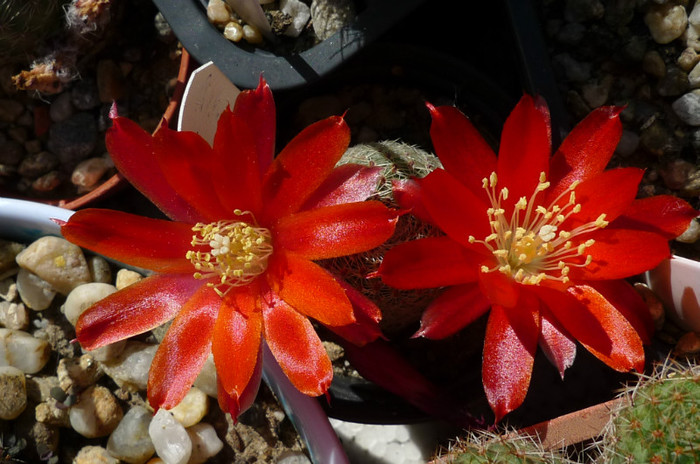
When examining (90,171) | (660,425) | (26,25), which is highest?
(26,25)

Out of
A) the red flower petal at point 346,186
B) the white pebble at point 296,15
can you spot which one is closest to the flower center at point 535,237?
the red flower petal at point 346,186

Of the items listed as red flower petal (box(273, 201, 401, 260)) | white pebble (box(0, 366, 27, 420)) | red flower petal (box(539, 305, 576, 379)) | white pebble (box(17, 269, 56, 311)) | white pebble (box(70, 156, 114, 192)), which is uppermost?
white pebble (box(70, 156, 114, 192))

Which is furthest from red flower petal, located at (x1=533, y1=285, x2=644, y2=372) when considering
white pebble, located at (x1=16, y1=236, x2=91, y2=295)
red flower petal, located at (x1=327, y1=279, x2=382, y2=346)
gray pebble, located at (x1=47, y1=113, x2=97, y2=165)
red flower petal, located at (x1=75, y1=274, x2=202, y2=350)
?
gray pebble, located at (x1=47, y1=113, x2=97, y2=165)

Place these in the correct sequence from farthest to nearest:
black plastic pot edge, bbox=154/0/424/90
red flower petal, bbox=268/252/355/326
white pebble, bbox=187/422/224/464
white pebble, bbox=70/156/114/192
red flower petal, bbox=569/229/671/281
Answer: white pebble, bbox=70/156/114/192
white pebble, bbox=187/422/224/464
black plastic pot edge, bbox=154/0/424/90
red flower petal, bbox=569/229/671/281
red flower petal, bbox=268/252/355/326

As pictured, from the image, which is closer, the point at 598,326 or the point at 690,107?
the point at 598,326

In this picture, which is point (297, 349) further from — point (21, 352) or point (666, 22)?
point (666, 22)

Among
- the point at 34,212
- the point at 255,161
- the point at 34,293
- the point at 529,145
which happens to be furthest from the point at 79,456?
the point at 529,145

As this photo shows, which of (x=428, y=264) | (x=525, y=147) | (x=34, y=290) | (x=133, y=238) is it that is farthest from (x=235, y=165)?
(x=34, y=290)

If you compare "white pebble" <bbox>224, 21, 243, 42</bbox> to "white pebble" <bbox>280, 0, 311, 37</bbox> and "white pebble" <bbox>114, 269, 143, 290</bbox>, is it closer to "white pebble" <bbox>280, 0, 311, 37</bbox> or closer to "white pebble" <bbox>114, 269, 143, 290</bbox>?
"white pebble" <bbox>280, 0, 311, 37</bbox>
